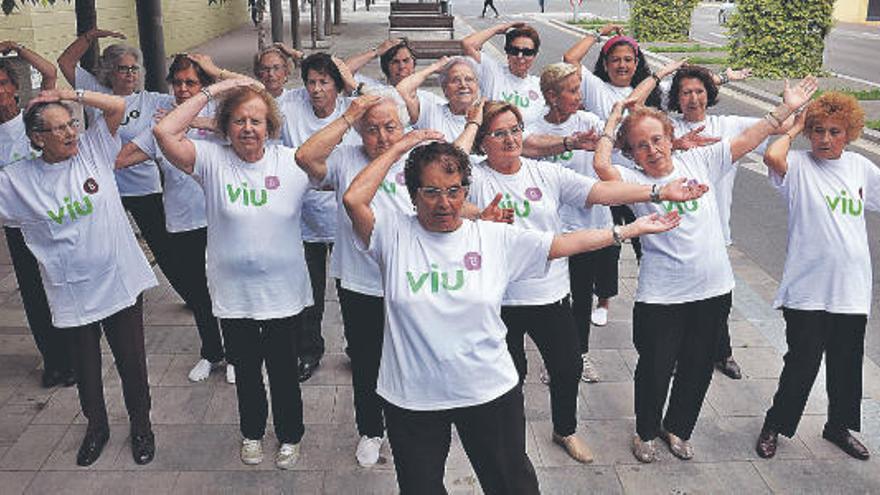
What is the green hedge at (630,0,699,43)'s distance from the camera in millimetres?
28297

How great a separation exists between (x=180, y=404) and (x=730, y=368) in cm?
367

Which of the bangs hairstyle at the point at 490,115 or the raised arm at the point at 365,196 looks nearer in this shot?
the raised arm at the point at 365,196

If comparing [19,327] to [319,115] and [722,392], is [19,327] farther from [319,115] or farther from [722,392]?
[722,392]

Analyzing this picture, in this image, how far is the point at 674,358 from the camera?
183 inches

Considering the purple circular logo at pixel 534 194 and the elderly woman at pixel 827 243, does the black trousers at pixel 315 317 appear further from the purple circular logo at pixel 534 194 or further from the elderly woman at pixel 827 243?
the elderly woman at pixel 827 243

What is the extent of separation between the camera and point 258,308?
175 inches

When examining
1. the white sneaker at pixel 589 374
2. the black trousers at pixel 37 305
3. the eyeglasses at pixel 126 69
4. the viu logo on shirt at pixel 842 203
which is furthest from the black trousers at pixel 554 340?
the eyeglasses at pixel 126 69

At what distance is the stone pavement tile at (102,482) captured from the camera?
452cm

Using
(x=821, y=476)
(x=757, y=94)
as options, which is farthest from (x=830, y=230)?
(x=757, y=94)

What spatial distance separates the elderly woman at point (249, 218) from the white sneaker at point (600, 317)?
2.86m

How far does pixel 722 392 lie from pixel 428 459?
2.92 m

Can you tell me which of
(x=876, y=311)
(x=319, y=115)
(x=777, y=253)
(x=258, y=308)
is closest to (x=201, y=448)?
(x=258, y=308)

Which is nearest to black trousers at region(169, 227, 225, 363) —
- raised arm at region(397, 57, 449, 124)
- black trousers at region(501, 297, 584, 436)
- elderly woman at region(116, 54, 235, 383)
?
elderly woman at region(116, 54, 235, 383)

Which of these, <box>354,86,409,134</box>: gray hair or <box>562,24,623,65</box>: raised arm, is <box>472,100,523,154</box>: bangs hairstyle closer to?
<box>354,86,409,134</box>: gray hair
